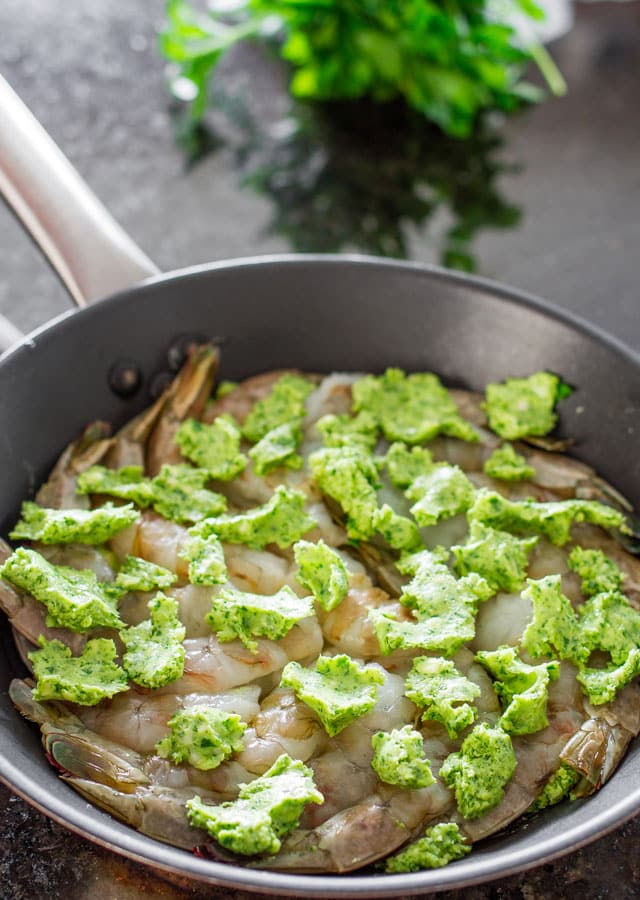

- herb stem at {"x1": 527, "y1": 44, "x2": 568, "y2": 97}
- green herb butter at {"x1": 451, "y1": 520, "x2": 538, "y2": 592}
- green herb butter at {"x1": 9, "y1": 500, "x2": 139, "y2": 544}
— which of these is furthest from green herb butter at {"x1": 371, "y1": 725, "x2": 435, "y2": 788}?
herb stem at {"x1": 527, "y1": 44, "x2": 568, "y2": 97}

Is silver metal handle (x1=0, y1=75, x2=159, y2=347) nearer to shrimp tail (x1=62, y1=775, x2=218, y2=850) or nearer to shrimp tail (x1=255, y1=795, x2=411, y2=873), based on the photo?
shrimp tail (x1=62, y1=775, x2=218, y2=850)

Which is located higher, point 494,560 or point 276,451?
point 276,451

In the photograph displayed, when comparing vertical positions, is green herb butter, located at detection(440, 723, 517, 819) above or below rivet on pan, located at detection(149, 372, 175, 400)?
below

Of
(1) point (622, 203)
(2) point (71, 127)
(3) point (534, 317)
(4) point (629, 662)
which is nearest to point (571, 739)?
(4) point (629, 662)

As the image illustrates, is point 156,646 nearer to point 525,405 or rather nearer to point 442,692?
point 442,692

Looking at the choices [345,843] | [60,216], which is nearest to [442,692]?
[345,843]

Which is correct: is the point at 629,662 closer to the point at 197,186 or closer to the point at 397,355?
the point at 397,355
